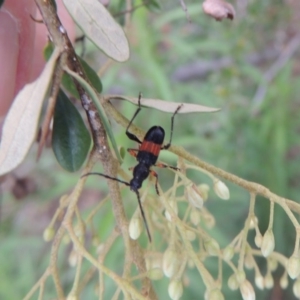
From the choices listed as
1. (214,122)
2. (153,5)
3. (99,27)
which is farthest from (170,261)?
(214,122)

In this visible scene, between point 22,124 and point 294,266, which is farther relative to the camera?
point 294,266

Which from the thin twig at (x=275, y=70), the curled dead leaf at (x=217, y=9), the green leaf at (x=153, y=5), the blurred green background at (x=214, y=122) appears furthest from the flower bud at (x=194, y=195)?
the thin twig at (x=275, y=70)

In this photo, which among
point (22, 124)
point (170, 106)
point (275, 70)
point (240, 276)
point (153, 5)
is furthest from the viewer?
point (275, 70)

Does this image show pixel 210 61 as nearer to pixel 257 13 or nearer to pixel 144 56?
pixel 257 13

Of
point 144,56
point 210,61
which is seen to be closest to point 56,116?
point 144,56

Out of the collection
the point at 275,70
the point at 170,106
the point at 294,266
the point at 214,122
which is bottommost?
the point at 294,266

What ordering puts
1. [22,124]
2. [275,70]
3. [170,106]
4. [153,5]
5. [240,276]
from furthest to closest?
1. [275,70]
2. [153,5]
3. [240,276]
4. [170,106]
5. [22,124]

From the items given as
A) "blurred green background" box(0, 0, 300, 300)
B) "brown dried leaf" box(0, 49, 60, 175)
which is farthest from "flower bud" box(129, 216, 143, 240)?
"blurred green background" box(0, 0, 300, 300)

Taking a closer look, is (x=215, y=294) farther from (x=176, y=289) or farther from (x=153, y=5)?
(x=153, y=5)
